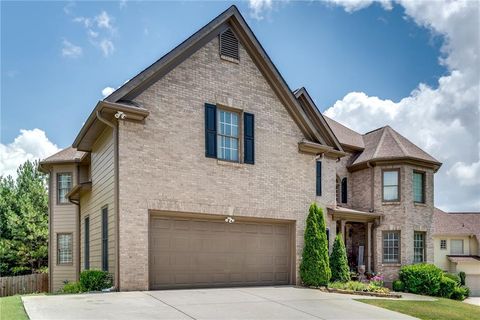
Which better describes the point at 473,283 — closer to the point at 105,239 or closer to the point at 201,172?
the point at 201,172

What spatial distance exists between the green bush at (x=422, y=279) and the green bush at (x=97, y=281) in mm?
15202

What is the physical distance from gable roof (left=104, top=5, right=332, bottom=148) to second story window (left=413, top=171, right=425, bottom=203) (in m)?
9.58

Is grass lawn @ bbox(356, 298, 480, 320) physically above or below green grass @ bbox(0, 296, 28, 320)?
below

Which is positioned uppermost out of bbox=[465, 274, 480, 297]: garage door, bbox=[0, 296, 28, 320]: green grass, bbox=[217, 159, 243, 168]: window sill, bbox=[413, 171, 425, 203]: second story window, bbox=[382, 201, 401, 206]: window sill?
bbox=[217, 159, 243, 168]: window sill

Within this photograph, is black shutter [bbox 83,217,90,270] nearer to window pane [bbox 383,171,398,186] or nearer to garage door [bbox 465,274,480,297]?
window pane [bbox 383,171,398,186]

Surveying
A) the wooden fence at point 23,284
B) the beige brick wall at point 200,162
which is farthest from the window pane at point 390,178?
the wooden fence at point 23,284

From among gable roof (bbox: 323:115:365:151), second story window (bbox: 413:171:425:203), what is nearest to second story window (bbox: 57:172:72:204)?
gable roof (bbox: 323:115:365:151)

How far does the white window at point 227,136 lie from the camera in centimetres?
1591

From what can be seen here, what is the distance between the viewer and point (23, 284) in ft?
76.5

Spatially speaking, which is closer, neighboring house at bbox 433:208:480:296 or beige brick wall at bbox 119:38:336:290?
beige brick wall at bbox 119:38:336:290

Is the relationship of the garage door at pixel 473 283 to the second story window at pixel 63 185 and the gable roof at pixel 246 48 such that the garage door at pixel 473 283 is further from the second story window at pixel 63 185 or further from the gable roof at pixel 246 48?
the second story window at pixel 63 185

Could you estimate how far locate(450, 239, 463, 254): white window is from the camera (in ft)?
A: 123

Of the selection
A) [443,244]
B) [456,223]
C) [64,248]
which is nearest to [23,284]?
[64,248]

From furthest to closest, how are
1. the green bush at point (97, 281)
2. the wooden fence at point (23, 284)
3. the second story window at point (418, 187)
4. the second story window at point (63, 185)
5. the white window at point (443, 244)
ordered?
the white window at point (443, 244) < the second story window at point (418, 187) < the second story window at point (63, 185) < the wooden fence at point (23, 284) < the green bush at point (97, 281)
